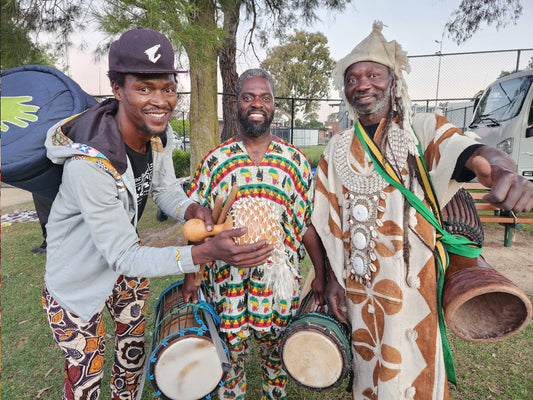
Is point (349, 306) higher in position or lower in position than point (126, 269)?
lower

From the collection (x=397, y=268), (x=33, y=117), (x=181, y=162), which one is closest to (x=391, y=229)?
(x=397, y=268)

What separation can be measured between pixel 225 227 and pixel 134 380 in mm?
1353

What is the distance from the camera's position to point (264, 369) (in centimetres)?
226

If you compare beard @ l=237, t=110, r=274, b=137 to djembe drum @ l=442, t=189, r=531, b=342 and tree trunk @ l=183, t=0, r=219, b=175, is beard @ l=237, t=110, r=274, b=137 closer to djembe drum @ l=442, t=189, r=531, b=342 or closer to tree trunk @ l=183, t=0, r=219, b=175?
djembe drum @ l=442, t=189, r=531, b=342

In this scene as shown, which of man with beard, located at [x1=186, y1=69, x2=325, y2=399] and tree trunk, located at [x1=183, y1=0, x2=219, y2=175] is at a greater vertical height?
tree trunk, located at [x1=183, y1=0, x2=219, y2=175]

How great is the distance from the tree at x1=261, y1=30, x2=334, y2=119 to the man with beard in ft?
94.5

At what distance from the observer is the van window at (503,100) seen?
6.93m

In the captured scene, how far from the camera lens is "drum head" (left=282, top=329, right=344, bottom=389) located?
1677mm

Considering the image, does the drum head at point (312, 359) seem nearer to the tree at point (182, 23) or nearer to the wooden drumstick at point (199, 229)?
the wooden drumstick at point (199, 229)

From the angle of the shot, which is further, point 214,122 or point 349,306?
point 214,122

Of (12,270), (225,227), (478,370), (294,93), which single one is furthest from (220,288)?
(294,93)

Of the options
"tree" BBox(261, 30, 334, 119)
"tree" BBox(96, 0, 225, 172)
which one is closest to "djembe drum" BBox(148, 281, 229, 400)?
"tree" BBox(96, 0, 225, 172)

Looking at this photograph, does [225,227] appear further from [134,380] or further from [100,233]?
→ [134,380]

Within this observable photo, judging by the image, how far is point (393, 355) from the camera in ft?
5.73
